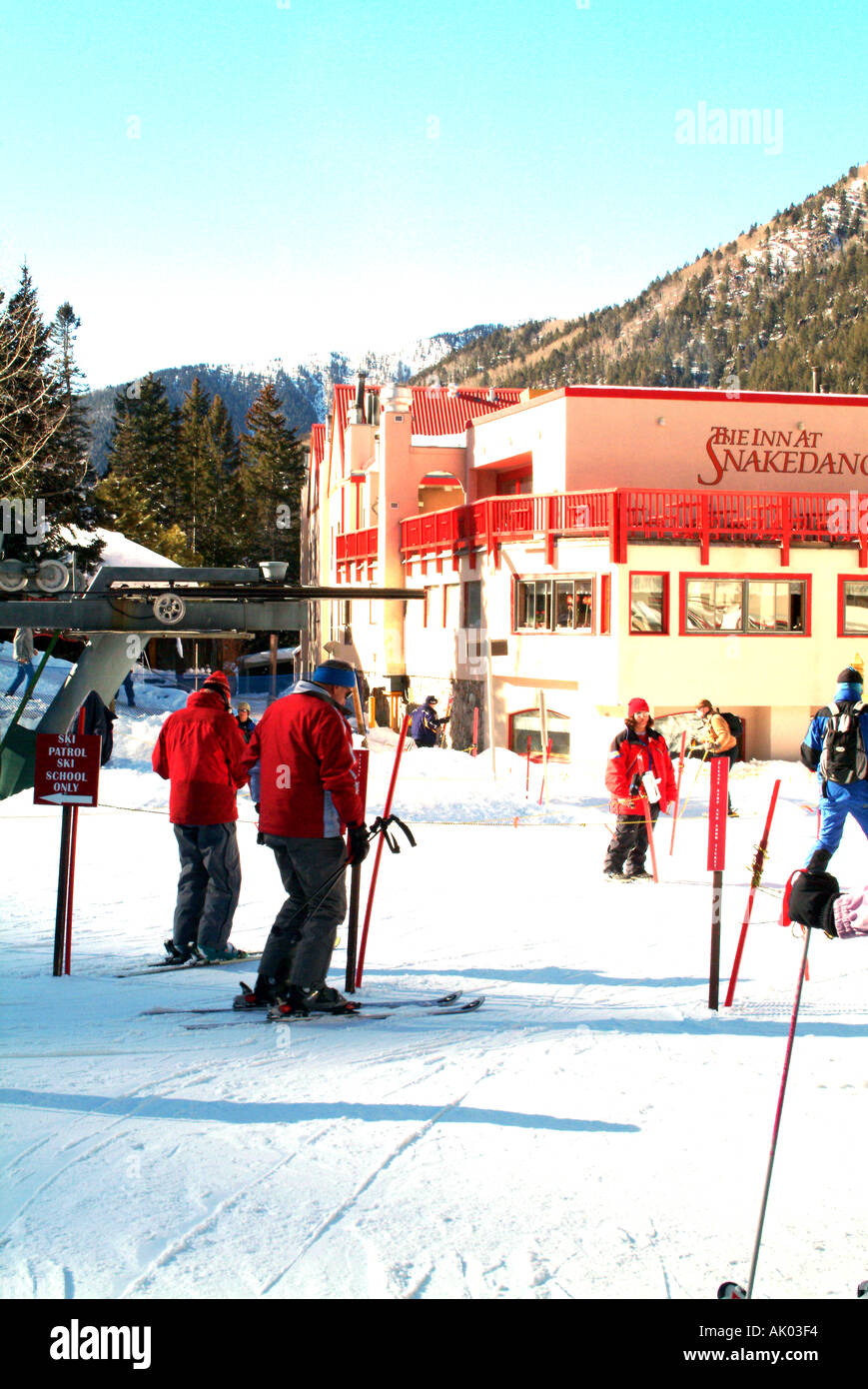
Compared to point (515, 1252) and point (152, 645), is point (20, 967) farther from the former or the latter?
point (152, 645)

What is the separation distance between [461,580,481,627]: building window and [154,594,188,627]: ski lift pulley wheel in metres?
14.4

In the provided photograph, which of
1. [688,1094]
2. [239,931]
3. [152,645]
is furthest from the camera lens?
[152,645]

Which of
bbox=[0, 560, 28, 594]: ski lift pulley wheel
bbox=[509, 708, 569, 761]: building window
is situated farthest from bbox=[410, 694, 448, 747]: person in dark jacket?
Result: bbox=[0, 560, 28, 594]: ski lift pulley wheel

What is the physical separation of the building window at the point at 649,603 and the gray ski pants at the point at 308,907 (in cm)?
1790

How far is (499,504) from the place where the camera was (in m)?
26.4

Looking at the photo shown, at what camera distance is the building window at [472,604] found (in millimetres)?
28078

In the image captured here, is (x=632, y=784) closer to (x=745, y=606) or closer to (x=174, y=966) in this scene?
(x=174, y=966)

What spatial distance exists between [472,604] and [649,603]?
21.0 ft

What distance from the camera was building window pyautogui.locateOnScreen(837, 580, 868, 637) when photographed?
941 inches

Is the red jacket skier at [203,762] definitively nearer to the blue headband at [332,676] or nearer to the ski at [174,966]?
the ski at [174,966]

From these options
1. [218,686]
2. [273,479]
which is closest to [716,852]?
[218,686]

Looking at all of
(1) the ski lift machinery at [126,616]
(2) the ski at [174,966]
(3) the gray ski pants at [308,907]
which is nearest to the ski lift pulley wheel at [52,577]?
(1) the ski lift machinery at [126,616]
